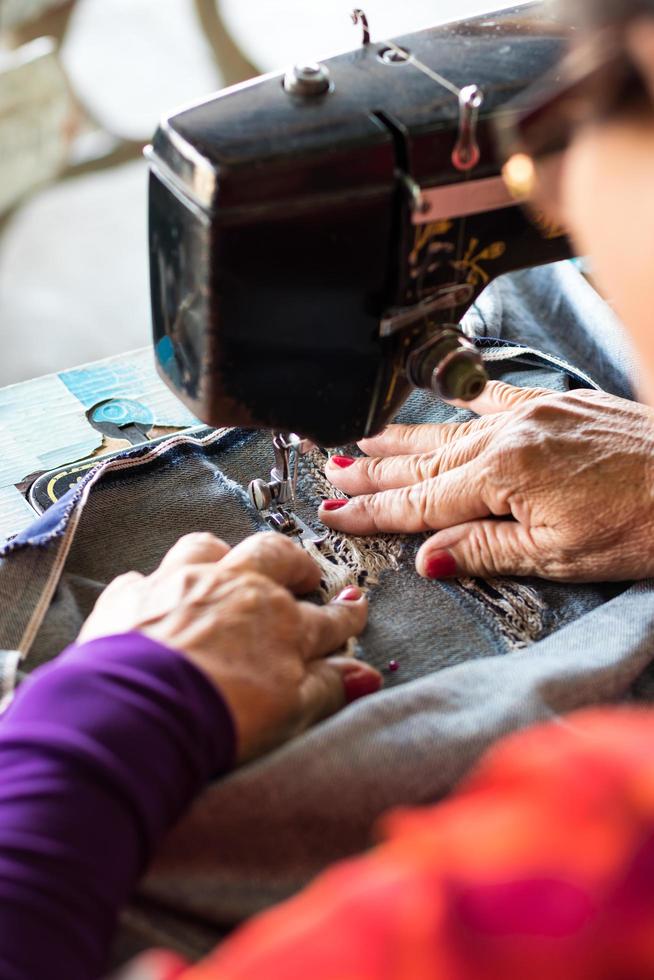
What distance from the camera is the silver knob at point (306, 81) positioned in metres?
1.01

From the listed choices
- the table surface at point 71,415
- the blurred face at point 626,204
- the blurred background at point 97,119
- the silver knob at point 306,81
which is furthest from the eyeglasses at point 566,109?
the blurred background at point 97,119

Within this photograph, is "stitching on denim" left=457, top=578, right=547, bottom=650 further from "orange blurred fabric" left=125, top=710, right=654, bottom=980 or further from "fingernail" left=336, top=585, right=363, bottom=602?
"orange blurred fabric" left=125, top=710, right=654, bottom=980

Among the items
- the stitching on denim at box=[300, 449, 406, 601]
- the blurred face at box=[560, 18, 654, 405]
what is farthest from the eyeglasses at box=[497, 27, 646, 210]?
the stitching on denim at box=[300, 449, 406, 601]

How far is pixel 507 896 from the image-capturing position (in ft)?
1.74

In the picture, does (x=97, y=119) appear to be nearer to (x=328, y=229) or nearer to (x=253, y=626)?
(x=328, y=229)

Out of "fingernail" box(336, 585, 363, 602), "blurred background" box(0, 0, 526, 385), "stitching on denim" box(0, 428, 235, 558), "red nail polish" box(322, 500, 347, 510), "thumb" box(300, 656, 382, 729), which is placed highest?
"stitching on denim" box(0, 428, 235, 558)

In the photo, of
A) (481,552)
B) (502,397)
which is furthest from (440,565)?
(502,397)

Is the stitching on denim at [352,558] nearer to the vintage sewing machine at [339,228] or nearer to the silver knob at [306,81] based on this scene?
the vintage sewing machine at [339,228]

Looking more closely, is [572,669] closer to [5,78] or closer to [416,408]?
[416,408]

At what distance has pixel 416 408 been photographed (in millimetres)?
1474

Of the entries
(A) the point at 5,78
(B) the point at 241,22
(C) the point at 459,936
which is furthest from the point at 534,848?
(B) the point at 241,22

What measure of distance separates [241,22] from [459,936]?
3.93 m

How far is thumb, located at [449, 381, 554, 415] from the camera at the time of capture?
1.37m

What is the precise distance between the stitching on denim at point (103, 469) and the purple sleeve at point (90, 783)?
0.89 feet
